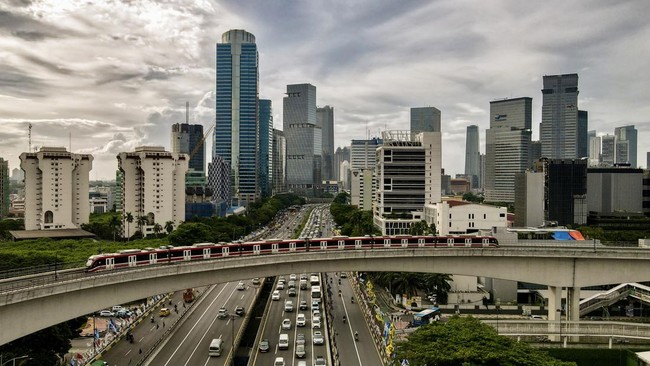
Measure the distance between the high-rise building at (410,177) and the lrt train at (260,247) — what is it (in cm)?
7015

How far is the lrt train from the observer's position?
4619 centimetres

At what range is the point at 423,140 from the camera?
133 metres

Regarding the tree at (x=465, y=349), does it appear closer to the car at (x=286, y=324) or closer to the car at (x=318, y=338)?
the car at (x=318, y=338)

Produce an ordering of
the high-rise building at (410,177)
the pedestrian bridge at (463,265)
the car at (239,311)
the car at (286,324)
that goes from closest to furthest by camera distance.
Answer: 1. the pedestrian bridge at (463,265)
2. the car at (286,324)
3. the car at (239,311)
4. the high-rise building at (410,177)

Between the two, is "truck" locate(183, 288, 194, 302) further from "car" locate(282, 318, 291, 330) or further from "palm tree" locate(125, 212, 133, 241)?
"palm tree" locate(125, 212, 133, 241)

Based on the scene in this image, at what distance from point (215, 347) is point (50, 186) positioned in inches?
4327

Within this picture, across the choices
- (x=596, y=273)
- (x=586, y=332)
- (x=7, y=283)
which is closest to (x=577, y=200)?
(x=596, y=273)

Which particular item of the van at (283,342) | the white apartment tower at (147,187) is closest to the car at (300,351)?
the van at (283,342)

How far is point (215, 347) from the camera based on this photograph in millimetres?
49750

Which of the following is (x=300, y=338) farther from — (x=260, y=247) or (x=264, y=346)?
(x=260, y=247)

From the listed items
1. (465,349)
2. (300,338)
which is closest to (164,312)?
(300,338)

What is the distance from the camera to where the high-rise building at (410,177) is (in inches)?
5157

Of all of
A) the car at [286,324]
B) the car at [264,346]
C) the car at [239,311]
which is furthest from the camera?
the car at [239,311]

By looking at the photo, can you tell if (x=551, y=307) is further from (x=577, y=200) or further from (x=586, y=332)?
(x=577, y=200)
